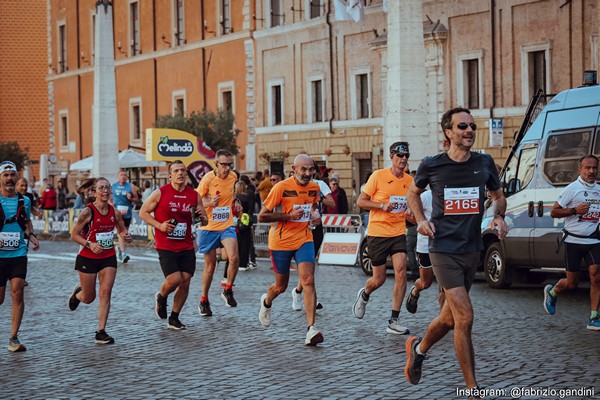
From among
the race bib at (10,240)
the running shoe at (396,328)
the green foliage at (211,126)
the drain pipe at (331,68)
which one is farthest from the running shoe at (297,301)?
the green foliage at (211,126)

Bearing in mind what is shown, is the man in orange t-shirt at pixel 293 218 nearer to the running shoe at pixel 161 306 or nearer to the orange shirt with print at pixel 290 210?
the orange shirt with print at pixel 290 210

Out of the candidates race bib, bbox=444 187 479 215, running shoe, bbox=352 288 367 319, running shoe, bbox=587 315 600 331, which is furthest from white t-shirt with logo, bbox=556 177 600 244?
race bib, bbox=444 187 479 215

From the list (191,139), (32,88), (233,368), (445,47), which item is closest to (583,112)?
(233,368)

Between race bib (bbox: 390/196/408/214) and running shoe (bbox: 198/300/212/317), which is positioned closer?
race bib (bbox: 390/196/408/214)

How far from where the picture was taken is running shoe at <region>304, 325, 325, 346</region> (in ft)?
41.1

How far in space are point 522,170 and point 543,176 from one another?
0.58m

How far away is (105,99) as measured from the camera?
135 feet

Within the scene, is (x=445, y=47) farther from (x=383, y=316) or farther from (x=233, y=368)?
(x=233, y=368)

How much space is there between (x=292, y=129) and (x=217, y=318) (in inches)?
1358

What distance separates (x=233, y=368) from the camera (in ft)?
36.9

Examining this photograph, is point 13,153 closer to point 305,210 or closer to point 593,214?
point 305,210

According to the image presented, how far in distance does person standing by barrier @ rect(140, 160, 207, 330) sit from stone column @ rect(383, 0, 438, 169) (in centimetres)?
1473

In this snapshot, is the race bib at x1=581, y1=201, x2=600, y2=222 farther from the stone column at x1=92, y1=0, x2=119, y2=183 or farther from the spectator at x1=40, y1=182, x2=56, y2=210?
the spectator at x1=40, y1=182, x2=56, y2=210

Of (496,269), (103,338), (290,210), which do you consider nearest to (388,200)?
(290,210)
